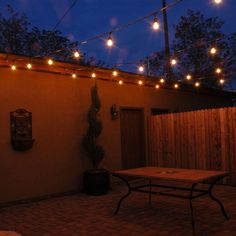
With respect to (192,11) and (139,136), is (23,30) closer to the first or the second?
(192,11)

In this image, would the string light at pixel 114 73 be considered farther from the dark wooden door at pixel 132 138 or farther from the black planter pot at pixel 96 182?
the black planter pot at pixel 96 182

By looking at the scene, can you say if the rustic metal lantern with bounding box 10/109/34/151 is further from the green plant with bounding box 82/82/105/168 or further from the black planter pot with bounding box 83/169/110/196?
the black planter pot with bounding box 83/169/110/196

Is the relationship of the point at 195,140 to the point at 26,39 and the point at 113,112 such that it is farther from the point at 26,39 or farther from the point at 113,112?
the point at 26,39

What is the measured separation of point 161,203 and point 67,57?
51.7 feet

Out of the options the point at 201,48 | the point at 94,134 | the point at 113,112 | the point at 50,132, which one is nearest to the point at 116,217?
the point at 94,134

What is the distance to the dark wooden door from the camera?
9258 mm

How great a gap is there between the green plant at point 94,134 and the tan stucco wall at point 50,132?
33 centimetres

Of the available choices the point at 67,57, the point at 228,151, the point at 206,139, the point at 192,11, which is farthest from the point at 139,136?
the point at 192,11

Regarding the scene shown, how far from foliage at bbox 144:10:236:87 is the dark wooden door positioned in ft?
33.5

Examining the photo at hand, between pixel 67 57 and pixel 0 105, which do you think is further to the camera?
pixel 67 57

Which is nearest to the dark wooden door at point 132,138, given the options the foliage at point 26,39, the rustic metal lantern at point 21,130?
the rustic metal lantern at point 21,130

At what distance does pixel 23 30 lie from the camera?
19953mm

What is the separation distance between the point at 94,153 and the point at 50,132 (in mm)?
1194

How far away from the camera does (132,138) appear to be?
377 inches
